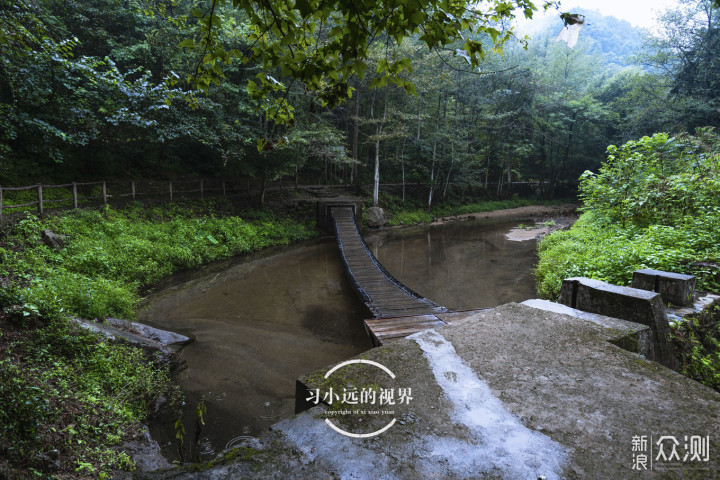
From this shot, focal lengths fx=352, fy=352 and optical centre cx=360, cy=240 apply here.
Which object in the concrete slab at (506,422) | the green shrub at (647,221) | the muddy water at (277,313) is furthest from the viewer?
the green shrub at (647,221)

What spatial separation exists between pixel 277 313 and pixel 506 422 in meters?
5.72

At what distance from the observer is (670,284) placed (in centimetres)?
396

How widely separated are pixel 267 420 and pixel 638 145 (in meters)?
10.3

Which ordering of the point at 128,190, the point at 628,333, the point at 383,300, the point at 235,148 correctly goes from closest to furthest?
the point at 628,333, the point at 383,300, the point at 235,148, the point at 128,190

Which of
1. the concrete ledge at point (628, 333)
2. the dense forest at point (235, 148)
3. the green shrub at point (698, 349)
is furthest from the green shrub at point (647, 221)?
the concrete ledge at point (628, 333)

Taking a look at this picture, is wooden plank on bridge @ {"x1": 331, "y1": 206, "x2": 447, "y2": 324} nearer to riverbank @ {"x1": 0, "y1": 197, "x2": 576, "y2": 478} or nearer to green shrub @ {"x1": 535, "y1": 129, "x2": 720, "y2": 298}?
green shrub @ {"x1": 535, "y1": 129, "x2": 720, "y2": 298}

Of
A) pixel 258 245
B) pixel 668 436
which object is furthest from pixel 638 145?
pixel 258 245

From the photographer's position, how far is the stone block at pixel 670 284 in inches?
153
